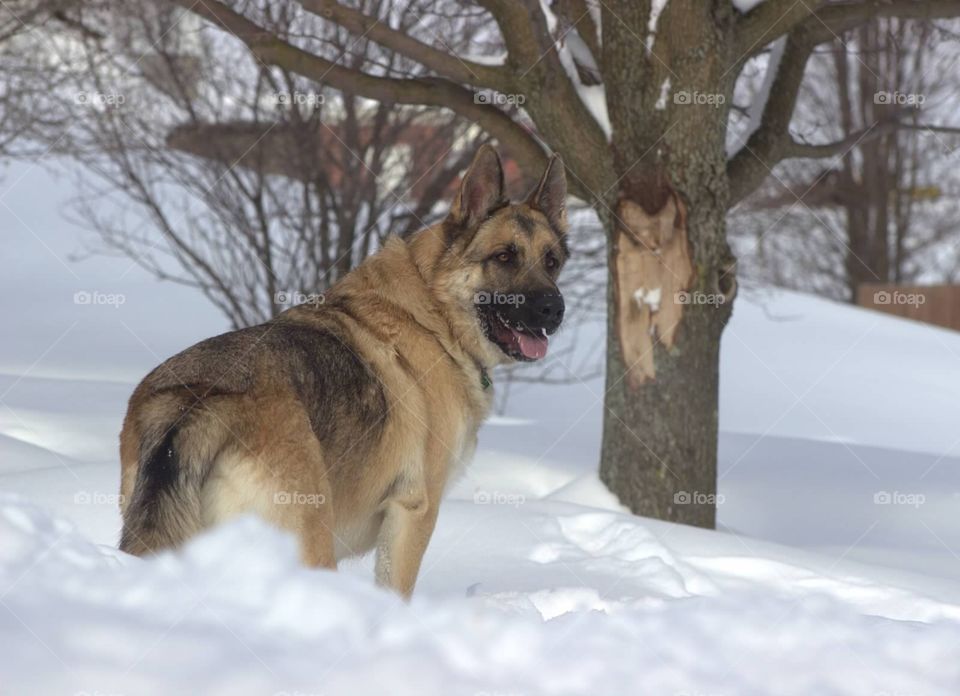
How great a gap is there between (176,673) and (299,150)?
728cm

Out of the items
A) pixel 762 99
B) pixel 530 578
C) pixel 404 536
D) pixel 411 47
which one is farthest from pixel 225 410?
pixel 762 99

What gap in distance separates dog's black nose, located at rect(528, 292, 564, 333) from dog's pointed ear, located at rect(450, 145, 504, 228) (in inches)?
17.0

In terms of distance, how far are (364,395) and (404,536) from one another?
1.88 ft

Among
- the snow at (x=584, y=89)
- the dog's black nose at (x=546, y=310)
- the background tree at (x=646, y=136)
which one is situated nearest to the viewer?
the dog's black nose at (x=546, y=310)

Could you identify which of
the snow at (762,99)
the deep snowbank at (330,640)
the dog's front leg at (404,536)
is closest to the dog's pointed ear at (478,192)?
the dog's front leg at (404,536)

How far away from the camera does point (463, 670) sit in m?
2.20

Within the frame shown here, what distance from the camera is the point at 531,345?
14.6 feet

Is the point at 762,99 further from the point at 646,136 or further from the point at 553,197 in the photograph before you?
the point at 553,197

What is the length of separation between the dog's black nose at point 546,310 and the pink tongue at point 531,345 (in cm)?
9

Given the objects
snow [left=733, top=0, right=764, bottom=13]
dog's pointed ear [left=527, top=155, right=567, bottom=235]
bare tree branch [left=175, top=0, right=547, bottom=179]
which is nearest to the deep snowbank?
dog's pointed ear [left=527, top=155, right=567, bottom=235]

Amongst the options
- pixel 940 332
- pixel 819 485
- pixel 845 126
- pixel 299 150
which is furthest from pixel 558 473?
pixel 845 126

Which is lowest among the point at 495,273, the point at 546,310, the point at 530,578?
the point at 530,578

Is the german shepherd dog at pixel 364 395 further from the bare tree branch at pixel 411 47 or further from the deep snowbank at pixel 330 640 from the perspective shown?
the bare tree branch at pixel 411 47

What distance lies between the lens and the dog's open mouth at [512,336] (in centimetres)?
439
